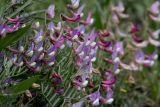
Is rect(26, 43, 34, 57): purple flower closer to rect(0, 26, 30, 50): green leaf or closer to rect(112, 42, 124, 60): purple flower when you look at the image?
rect(0, 26, 30, 50): green leaf

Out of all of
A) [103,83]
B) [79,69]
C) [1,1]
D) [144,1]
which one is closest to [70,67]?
[79,69]

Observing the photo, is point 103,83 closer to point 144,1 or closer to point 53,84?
point 53,84

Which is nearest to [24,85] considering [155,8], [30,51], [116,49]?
[30,51]

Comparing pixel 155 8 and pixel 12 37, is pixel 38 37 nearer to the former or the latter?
pixel 12 37

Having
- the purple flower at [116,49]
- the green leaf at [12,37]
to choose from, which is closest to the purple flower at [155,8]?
the purple flower at [116,49]

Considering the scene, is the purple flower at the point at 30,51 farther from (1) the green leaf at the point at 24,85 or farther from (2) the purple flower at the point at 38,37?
(1) the green leaf at the point at 24,85
